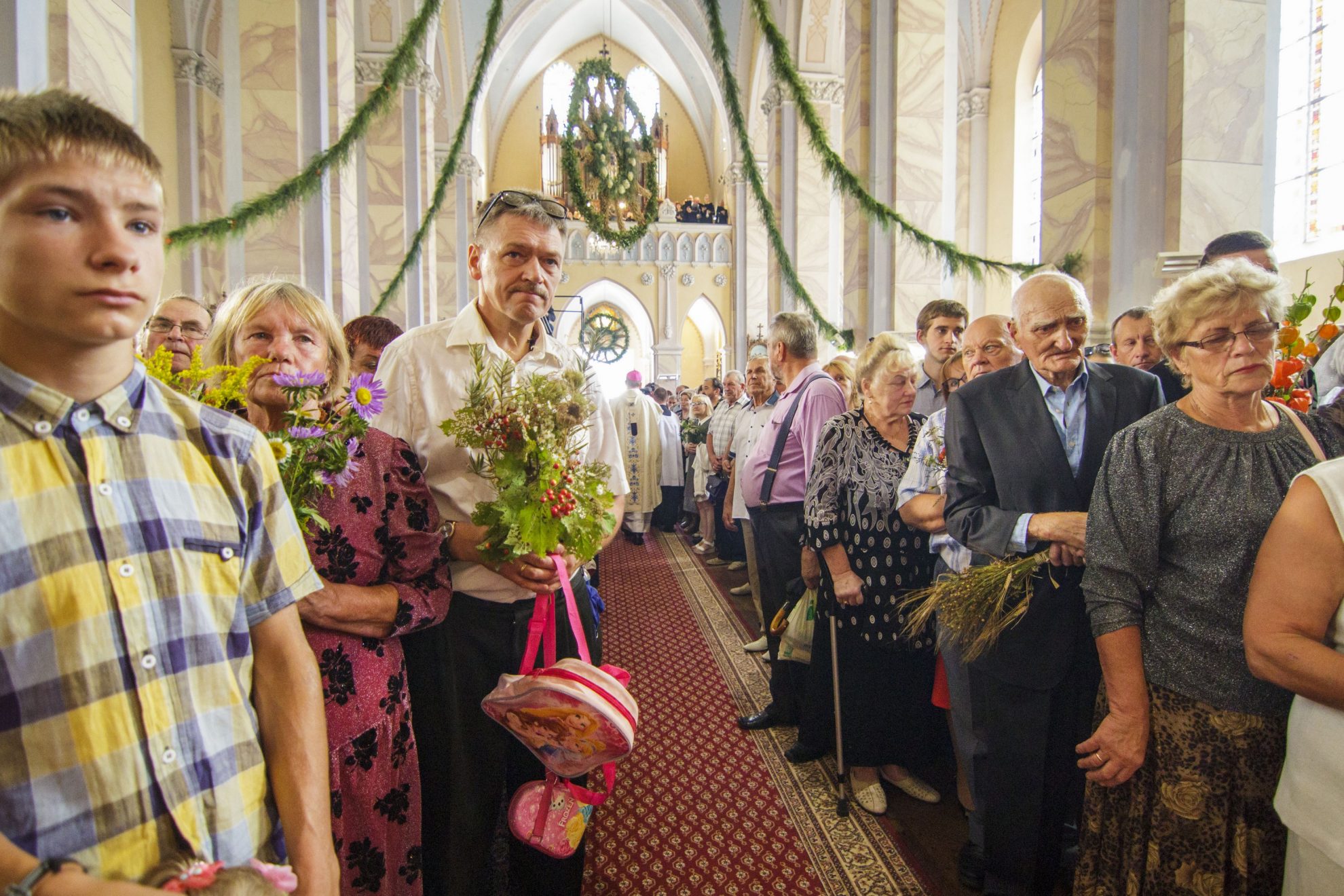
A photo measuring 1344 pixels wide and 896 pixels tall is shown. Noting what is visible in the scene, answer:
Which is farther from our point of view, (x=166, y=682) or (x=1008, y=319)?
(x=1008, y=319)

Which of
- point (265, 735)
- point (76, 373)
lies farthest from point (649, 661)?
point (76, 373)

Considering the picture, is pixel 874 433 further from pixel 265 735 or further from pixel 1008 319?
pixel 265 735

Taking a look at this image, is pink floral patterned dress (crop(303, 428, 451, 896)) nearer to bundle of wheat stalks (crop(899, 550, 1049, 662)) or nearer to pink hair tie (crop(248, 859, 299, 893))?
pink hair tie (crop(248, 859, 299, 893))

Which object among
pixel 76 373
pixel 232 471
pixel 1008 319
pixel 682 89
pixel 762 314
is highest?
pixel 682 89

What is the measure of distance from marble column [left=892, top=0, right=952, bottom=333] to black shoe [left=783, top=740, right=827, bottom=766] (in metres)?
4.08

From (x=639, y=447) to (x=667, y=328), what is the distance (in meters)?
13.7

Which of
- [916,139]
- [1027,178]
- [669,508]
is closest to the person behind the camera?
[916,139]

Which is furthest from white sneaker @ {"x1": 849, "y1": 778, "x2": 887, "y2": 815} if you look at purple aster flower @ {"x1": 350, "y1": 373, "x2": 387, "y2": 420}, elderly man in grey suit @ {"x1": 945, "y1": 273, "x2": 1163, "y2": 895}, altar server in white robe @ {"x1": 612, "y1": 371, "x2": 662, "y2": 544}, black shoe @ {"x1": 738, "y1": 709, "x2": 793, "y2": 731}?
altar server in white robe @ {"x1": 612, "y1": 371, "x2": 662, "y2": 544}

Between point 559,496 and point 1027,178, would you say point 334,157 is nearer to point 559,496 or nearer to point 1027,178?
point 559,496

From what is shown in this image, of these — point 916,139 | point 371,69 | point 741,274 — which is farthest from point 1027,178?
point 371,69

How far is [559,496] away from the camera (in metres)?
1.51

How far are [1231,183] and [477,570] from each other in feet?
14.4

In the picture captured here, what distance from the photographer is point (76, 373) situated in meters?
0.84

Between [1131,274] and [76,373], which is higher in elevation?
[1131,274]
